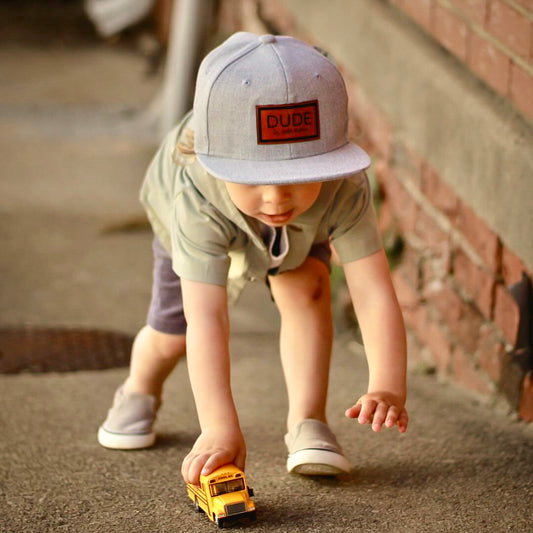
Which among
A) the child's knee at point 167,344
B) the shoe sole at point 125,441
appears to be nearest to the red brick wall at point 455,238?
the child's knee at point 167,344

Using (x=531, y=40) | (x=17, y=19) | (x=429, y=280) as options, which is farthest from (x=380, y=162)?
(x=17, y=19)

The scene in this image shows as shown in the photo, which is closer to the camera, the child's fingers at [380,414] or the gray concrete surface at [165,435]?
the child's fingers at [380,414]

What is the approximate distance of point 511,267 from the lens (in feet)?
8.95

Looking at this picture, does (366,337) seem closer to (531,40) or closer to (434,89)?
(531,40)

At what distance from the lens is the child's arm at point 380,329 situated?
221 cm

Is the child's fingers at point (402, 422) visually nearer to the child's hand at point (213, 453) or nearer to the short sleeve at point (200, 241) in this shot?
the child's hand at point (213, 453)

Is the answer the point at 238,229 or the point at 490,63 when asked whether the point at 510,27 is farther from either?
the point at 238,229

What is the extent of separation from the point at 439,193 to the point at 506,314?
0.58 m

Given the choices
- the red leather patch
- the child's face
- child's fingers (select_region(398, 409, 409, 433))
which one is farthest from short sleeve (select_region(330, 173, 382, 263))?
child's fingers (select_region(398, 409, 409, 433))

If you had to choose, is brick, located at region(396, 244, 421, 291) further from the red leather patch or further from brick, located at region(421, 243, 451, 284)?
the red leather patch

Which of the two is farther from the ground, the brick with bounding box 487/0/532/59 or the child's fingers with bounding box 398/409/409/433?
the brick with bounding box 487/0/532/59

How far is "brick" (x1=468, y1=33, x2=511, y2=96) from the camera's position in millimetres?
2641

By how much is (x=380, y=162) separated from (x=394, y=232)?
30cm

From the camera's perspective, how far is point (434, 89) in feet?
10.1
